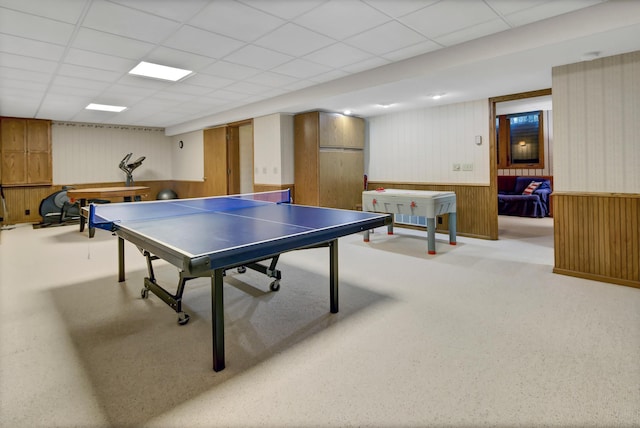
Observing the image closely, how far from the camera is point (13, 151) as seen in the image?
7.91 m

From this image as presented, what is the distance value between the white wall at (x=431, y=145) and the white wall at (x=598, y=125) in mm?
1876

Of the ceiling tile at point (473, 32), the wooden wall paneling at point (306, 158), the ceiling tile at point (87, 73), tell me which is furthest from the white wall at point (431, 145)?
the ceiling tile at point (87, 73)

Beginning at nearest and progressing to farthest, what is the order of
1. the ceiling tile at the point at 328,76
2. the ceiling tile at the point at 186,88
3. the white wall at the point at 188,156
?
the ceiling tile at the point at 328,76, the ceiling tile at the point at 186,88, the white wall at the point at 188,156

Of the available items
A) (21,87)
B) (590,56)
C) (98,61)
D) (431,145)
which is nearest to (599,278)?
(590,56)

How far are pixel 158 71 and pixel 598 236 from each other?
17.9 feet

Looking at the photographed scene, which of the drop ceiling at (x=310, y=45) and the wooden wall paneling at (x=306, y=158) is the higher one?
the drop ceiling at (x=310, y=45)

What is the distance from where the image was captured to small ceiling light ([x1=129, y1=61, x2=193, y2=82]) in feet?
14.3

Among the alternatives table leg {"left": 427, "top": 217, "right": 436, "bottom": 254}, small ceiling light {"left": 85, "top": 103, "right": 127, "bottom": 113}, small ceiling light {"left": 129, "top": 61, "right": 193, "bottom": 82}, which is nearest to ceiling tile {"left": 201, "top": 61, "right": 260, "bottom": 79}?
small ceiling light {"left": 129, "top": 61, "right": 193, "bottom": 82}

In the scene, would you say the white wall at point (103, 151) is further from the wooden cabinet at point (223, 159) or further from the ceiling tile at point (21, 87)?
the ceiling tile at point (21, 87)

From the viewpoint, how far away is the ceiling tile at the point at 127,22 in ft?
9.43

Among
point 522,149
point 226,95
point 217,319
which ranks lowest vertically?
point 217,319

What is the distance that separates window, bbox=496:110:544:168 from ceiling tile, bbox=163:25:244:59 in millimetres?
7981

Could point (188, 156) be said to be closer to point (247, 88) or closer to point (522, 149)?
point (247, 88)

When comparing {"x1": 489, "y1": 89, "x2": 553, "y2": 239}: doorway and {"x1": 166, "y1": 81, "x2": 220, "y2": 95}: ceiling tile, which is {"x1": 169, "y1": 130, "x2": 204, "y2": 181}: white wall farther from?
{"x1": 489, "y1": 89, "x2": 553, "y2": 239}: doorway
